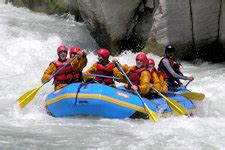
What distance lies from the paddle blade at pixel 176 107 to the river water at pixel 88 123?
0.38 feet

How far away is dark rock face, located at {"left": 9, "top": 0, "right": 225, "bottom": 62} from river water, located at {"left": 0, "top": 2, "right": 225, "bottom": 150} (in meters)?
0.64

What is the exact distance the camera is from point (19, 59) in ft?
41.2

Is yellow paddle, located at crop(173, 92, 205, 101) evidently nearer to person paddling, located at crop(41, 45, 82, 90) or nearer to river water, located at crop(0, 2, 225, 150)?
river water, located at crop(0, 2, 225, 150)

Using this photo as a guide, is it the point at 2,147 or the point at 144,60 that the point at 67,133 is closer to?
the point at 2,147

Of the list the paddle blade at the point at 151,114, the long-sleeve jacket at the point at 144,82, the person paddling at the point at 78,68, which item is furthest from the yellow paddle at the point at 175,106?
the person paddling at the point at 78,68

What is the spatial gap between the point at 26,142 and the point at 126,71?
2.56 metres

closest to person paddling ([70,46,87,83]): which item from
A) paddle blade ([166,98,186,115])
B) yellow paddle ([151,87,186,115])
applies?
yellow paddle ([151,87,186,115])

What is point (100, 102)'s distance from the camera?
7.19 meters

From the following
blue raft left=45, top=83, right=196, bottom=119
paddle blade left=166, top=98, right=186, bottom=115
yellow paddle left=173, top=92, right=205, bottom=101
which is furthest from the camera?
yellow paddle left=173, top=92, right=205, bottom=101

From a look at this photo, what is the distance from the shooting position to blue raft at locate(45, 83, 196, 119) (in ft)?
23.7

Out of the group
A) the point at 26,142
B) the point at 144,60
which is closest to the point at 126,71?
the point at 144,60

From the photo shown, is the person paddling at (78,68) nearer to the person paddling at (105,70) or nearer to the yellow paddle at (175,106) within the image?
the person paddling at (105,70)

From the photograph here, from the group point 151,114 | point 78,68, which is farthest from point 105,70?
point 151,114

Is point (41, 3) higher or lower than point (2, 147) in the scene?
higher
